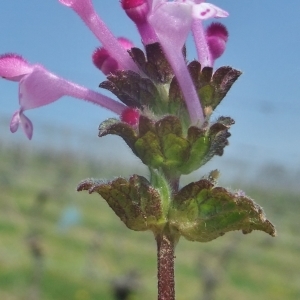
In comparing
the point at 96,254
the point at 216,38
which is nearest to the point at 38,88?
the point at 216,38

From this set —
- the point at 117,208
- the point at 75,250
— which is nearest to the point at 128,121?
the point at 117,208

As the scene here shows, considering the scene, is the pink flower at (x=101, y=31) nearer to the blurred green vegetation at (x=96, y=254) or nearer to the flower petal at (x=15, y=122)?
the flower petal at (x=15, y=122)

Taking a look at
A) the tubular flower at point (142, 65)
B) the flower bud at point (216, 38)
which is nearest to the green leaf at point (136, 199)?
the tubular flower at point (142, 65)

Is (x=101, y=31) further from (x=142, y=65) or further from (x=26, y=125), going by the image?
(x=26, y=125)

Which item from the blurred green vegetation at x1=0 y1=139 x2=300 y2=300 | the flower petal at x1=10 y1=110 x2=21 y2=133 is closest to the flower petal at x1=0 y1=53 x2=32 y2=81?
the flower petal at x1=10 y1=110 x2=21 y2=133

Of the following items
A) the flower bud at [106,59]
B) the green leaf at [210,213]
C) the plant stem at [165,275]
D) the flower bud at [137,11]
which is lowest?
the plant stem at [165,275]

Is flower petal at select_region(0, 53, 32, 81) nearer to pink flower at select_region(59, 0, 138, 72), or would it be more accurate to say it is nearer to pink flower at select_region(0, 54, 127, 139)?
pink flower at select_region(0, 54, 127, 139)
